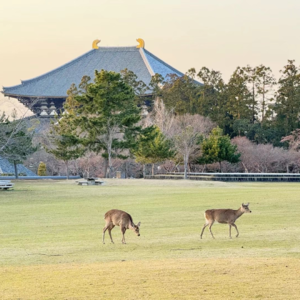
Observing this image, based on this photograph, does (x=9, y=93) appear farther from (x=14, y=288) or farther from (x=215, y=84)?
(x=14, y=288)

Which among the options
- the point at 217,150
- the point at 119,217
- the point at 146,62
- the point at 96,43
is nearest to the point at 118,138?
the point at 217,150

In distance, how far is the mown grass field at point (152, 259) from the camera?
8.33 meters

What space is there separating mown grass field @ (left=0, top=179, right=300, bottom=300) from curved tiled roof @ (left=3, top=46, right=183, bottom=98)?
65.4 metres

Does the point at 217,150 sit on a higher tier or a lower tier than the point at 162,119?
lower

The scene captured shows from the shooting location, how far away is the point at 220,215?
12.8m

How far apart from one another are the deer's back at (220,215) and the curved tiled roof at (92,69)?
71777 millimetres

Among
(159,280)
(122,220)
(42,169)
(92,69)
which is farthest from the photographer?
(92,69)

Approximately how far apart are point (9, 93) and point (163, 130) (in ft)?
89.2

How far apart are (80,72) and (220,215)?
257 feet

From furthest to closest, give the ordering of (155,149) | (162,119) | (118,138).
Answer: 1. (162,119)
2. (155,149)
3. (118,138)

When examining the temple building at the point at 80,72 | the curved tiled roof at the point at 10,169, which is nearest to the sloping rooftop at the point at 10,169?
the curved tiled roof at the point at 10,169

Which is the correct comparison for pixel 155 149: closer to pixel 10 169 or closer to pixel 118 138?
pixel 118 138

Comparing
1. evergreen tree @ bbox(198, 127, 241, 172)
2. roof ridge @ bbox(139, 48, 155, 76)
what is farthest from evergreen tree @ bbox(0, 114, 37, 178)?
roof ridge @ bbox(139, 48, 155, 76)

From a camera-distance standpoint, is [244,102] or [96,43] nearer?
[244,102]
